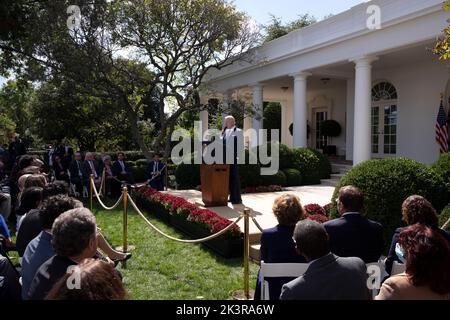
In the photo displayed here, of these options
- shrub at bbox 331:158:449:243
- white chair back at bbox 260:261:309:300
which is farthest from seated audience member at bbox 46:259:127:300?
shrub at bbox 331:158:449:243

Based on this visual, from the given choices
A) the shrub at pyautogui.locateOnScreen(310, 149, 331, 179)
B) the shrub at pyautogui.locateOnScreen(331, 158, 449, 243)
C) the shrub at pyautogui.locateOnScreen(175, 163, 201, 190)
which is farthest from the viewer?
the shrub at pyautogui.locateOnScreen(310, 149, 331, 179)

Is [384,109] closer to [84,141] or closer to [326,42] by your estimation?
[326,42]

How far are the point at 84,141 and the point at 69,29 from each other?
13.0 m

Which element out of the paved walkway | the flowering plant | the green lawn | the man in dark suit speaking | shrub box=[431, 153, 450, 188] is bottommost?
the green lawn

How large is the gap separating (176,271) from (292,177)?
9133mm

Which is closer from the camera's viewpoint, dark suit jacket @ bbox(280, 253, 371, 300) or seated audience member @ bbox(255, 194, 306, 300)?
dark suit jacket @ bbox(280, 253, 371, 300)

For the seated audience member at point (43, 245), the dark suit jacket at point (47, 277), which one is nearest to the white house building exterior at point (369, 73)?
the seated audience member at point (43, 245)

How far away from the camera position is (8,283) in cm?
321

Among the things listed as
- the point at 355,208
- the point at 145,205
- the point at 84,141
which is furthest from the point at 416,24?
the point at 84,141

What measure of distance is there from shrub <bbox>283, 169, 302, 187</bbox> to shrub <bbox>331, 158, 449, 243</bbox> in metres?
7.83

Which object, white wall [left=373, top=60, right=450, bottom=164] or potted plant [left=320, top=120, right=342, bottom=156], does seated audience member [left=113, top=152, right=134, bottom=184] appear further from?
potted plant [left=320, top=120, right=342, bottom=156]

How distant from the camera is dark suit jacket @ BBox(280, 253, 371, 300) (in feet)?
8.52

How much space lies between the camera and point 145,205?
1109 centimetres

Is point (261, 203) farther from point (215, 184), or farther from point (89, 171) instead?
point (89, 171)
